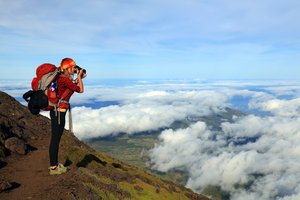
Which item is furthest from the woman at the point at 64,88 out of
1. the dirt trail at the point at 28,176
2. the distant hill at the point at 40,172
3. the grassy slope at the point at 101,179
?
the grassy slope at the point at 101,179

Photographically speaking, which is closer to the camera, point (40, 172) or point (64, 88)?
point (64, 88)

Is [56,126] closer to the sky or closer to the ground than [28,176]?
closer to the sky

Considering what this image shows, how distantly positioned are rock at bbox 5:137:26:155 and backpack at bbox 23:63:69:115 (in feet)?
57.4

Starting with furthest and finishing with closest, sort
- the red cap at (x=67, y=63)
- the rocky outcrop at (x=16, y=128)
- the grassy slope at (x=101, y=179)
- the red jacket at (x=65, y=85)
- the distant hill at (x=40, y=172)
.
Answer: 1. the rocky outcrop at (x=16, y=128)
2. the grassy slope at (x=101, y=179)
3. the distant hill at (x=40, y=172)
4. the red cap at (x=67, y=63)
5. the red jacket at (x=65, y=85)

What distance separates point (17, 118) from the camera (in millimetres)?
46656

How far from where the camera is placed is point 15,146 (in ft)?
104

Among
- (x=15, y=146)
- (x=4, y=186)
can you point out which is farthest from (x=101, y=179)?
(x=4, y=186)

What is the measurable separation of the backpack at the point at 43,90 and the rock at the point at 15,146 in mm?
17489

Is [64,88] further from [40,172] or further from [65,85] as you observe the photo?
[40,172]

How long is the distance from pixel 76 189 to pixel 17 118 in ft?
99.6

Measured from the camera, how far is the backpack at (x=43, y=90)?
610 inches

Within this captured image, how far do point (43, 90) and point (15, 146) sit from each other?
721 inches

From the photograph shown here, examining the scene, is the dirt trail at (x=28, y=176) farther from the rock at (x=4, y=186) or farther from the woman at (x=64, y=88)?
the woman at (x=64, y=88)

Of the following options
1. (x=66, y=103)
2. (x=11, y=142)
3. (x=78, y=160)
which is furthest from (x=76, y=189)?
(x=11, y=142)
